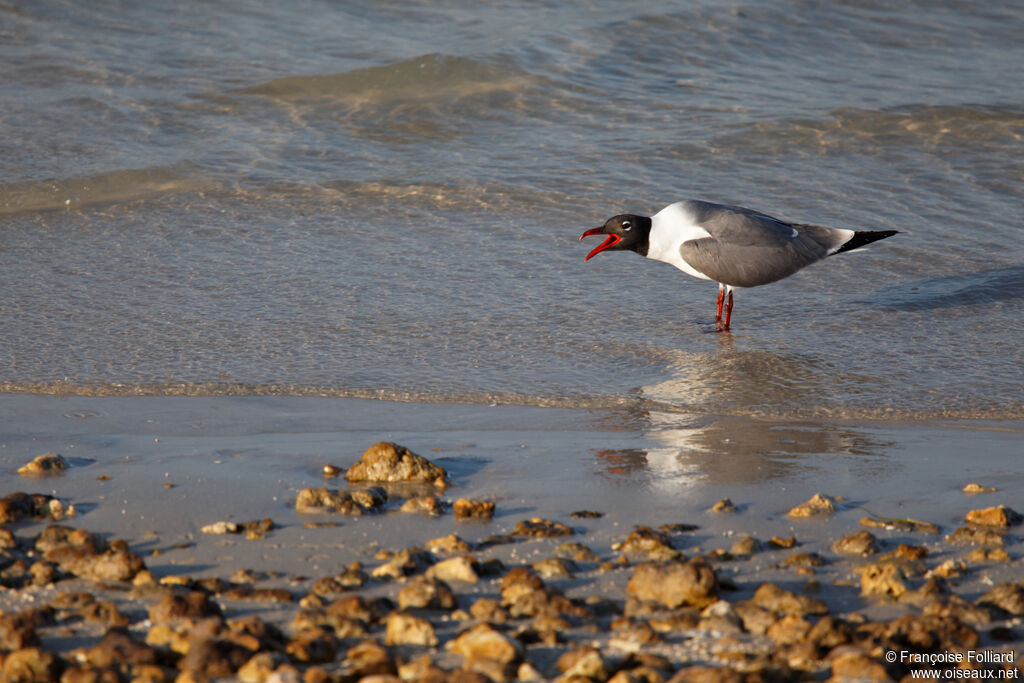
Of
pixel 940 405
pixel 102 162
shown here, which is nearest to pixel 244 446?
pixel 940 405

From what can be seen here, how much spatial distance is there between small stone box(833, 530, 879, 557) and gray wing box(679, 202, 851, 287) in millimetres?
2976

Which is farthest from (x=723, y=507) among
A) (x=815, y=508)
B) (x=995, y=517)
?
(x=995, y=517)

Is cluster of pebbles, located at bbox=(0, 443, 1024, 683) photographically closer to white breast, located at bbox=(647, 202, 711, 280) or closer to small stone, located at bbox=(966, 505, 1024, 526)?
small stone, located at bbox=(966, 505, 1024, 526)

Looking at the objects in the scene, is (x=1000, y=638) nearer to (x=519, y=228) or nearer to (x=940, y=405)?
(x=940, y=405)

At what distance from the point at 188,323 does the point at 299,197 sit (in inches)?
94.3

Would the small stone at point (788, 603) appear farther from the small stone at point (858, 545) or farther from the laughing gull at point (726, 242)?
the laughing gull at point (726, 242)

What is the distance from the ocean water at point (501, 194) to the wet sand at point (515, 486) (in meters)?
0.31

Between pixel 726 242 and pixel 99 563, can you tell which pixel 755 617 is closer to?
pixel 99 563

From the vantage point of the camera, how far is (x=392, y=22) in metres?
11.6

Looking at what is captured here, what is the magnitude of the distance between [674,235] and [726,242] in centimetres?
29

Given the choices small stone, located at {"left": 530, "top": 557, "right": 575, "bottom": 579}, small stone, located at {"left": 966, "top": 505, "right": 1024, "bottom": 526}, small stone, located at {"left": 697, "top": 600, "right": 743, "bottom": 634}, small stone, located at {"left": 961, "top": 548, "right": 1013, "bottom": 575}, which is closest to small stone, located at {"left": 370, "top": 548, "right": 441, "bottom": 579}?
small stone, located at {"left": 530, "top": 557, "right": 575, "bottom": 579}

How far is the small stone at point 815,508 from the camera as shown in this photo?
10.6ft

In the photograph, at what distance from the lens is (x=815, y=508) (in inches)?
129

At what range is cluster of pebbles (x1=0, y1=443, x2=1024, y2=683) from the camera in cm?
226
